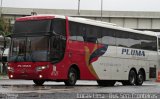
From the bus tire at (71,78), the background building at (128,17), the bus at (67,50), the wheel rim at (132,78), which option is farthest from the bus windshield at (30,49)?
the background building at (128,17)

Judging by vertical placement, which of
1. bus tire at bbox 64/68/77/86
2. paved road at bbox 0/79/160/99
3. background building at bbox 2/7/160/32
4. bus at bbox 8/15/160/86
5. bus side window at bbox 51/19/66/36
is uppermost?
background building at bbox 2/7/160/32

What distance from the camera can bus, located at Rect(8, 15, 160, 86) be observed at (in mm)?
24594

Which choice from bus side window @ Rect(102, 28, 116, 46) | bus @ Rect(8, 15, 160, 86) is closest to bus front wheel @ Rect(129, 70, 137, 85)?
bus @ Rect(8, 15, 160, 86)

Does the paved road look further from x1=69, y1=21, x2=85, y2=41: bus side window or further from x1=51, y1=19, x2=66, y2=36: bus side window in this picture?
x1=69, y1=21, x2=85, y2=41: bus side window

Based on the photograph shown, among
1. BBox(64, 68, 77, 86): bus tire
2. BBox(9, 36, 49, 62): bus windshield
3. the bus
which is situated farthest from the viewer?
BBox(64, 68, 77, 86): bus tire

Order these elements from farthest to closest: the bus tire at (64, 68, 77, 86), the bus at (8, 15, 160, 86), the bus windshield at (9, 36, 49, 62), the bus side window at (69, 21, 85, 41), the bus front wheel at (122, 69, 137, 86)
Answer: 1. the bus front wheel at (122, 69, 137, 86)
2. the bus side window at (69, 21, 85, 41)
3. the bus tire at (64, 68, 77, 86)
4. the bus at (8, 15, 160, 86)
5. the bus windshield at (9, 36, 49, 62)

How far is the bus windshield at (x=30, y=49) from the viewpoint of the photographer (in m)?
24.5

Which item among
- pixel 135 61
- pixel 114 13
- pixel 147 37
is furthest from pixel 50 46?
pixel 114 13

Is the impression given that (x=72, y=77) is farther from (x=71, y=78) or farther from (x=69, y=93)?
(x=69, y=93)

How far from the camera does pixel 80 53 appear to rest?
26.6 metres

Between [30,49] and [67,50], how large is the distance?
183 centimetres

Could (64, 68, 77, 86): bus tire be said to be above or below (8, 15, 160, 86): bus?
below

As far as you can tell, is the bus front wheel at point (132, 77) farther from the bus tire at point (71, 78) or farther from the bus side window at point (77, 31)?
the bus tire at point (71, 78)

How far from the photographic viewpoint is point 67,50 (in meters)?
25.3
